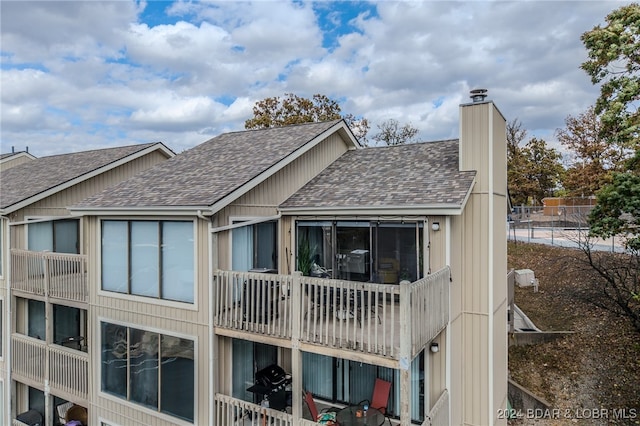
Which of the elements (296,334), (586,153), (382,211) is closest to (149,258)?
(296,334)

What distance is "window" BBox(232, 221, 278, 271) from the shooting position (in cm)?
790

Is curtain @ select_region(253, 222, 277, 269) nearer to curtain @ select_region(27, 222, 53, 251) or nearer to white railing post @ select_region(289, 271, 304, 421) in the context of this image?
white railing post @ select_region(289, 271, 304, 421)

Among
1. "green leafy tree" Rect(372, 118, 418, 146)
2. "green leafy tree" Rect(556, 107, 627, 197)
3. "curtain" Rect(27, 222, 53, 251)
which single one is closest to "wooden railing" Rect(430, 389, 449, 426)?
"curtain" Rect(27, 222, 53, 251)

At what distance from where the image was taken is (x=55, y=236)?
452 inches

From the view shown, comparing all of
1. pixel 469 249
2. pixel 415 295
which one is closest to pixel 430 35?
pixel 469 249

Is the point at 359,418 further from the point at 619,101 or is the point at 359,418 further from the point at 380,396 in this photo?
the point at 619,101

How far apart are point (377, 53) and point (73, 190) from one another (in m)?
15.3

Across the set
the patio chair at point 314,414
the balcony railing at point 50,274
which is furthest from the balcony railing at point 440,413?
the balcony railing at point 50,274

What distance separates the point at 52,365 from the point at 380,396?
351 inches

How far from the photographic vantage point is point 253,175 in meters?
8.12

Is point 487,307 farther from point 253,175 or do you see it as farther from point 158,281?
point 158,281

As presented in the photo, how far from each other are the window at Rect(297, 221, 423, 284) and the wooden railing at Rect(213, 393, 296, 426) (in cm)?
292

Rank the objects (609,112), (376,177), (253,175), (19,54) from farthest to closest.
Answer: (19,54), (609,112), (376,177), (253,175)

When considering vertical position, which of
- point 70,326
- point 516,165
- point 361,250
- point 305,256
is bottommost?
point 70,326
